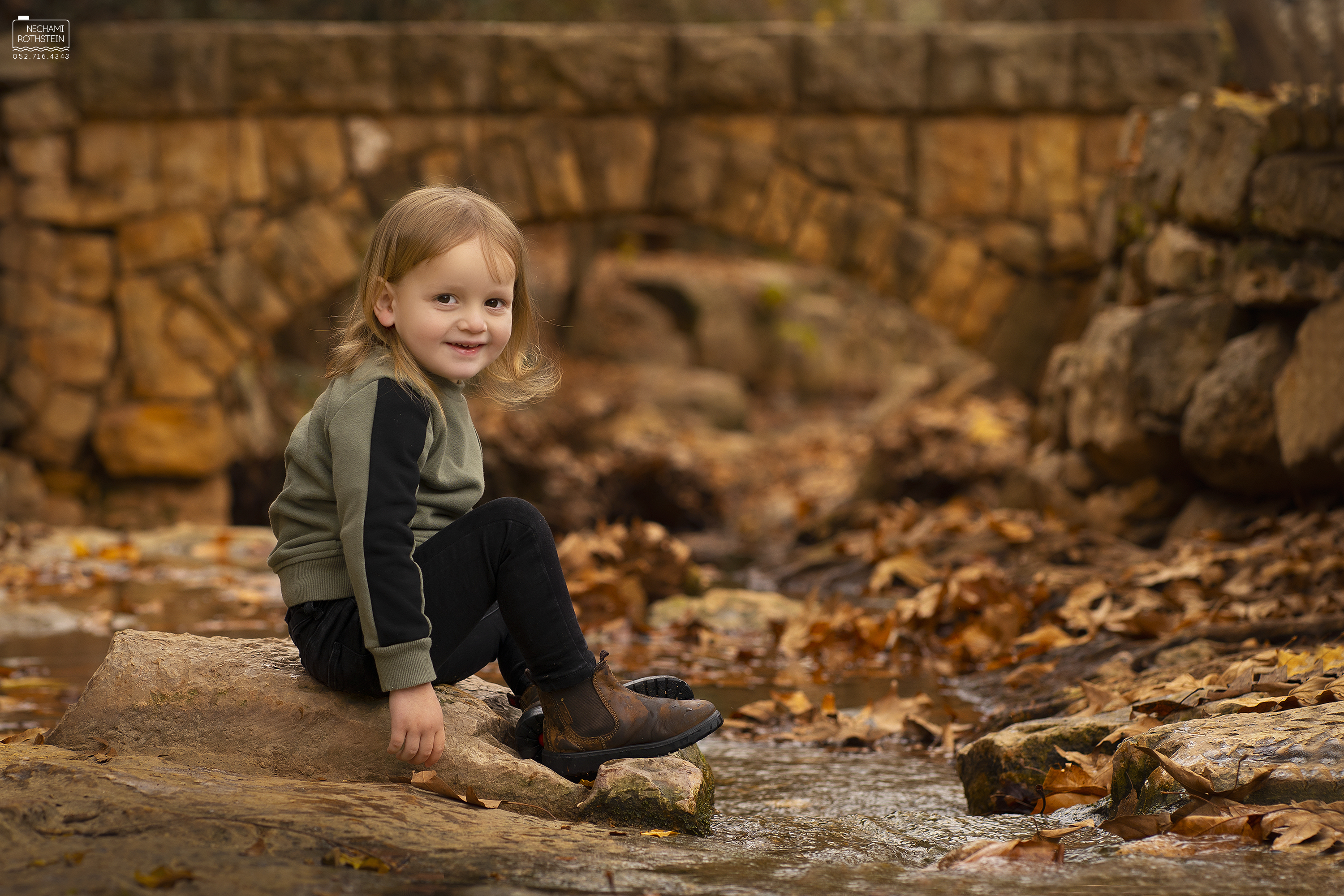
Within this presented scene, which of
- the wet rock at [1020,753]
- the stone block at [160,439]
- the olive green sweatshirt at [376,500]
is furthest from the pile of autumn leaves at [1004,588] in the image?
the stone block at [160,439]

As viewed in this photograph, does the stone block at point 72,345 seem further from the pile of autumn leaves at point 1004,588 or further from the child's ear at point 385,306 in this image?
the child's ear at point 385,306

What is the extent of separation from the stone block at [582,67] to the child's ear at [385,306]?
215 inches

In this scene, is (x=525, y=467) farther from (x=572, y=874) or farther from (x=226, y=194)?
(x=572, y=874)

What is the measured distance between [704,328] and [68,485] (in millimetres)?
10855

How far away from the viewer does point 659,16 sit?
42.5 ft

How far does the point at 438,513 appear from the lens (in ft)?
7.43

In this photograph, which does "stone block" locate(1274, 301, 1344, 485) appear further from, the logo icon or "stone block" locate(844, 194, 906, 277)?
the logo icon

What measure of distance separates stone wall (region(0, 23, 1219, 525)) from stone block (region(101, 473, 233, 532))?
19 mm

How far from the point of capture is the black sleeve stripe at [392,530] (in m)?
2.00

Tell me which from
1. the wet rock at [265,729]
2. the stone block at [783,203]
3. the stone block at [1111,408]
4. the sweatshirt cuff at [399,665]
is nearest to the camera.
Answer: the sweatshirt cuff at [399,665]

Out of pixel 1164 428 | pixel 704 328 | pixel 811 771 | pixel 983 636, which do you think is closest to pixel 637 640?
pixel 983 636

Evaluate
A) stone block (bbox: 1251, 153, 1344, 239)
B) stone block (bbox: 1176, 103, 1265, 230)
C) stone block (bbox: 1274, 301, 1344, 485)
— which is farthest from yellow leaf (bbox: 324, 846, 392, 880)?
stone block (bbox: 1176, 103, 1265, 230)

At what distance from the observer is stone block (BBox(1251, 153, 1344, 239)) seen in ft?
13.2

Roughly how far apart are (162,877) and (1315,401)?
3.73 meters
